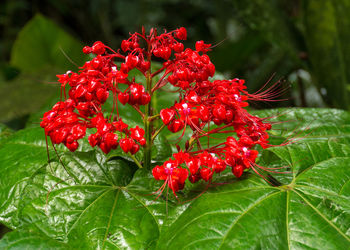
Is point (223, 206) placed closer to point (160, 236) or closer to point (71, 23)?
point (160, 236)

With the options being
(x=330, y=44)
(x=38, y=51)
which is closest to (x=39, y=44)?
(x=38, y=51)

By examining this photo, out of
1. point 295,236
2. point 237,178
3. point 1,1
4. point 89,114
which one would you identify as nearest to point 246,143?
point 237,178

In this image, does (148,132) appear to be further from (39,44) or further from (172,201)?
(39,44)

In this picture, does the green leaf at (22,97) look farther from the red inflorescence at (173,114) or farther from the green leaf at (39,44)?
the red inflorescence at (173,114)

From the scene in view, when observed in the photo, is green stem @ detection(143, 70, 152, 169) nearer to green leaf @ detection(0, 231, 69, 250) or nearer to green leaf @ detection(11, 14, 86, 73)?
green leaf @ detection(0, 231, 69, 250)

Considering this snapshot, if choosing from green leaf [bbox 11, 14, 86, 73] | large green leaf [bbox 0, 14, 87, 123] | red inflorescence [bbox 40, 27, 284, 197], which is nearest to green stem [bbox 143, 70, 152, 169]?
red inflorescence [bbox 40, 27, 284, 197]

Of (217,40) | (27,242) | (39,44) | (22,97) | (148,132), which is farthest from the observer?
(217,40)

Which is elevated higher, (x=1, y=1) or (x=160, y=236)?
(x=1, y=1)
